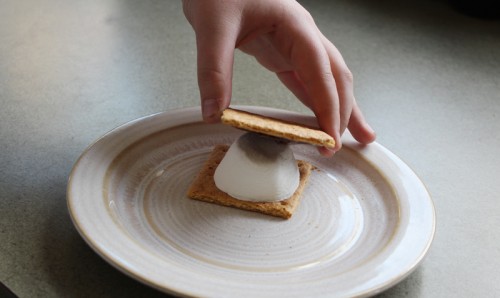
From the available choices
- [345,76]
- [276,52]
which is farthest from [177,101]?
[345,76]

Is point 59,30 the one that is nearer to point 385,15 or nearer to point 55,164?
point 55,164

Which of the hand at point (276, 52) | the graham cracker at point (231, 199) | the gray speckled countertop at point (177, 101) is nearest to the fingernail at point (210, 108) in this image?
the hand at point (276, 52)

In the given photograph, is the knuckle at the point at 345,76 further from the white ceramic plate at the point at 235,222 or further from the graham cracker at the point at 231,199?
the graham cracker at the point at 231,199

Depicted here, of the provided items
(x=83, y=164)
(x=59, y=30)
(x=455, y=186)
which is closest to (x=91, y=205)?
(x=83, y=164)

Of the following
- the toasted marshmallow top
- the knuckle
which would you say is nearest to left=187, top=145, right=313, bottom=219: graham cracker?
the toasted marshmallow top

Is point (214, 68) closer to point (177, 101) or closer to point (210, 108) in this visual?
point (210, 108)

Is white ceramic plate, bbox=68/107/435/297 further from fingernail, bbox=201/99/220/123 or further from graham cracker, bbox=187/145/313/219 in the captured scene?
fingernail, bbox=201/99/220/123
